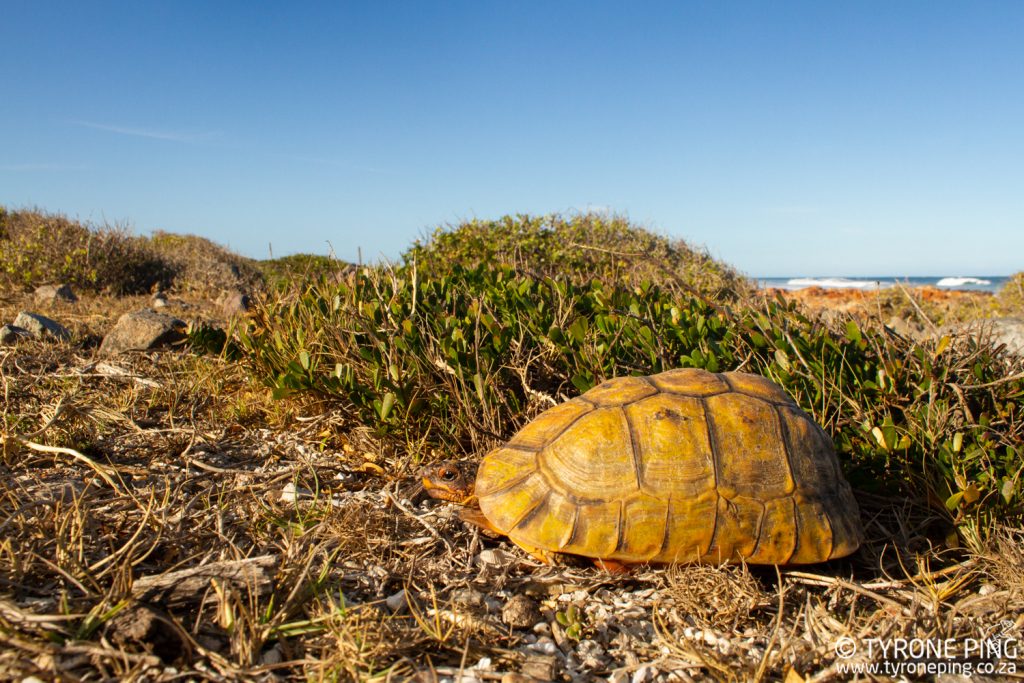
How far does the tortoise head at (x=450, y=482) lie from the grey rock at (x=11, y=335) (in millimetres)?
5075

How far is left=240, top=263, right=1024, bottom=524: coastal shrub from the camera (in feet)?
11.8

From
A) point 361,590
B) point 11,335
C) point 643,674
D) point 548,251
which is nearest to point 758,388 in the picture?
point 643,674

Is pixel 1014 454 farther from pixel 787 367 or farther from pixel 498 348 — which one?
pixel 498 348

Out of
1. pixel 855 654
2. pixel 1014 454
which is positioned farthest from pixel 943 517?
pixel 855 654

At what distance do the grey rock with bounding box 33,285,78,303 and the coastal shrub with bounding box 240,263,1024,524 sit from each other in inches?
259

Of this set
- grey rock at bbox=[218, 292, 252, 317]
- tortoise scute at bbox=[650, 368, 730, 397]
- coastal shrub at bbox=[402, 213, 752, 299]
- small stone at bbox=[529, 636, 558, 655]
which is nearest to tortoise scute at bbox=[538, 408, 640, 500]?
tortoise scute at bbox=[650, 368, 730, 397]

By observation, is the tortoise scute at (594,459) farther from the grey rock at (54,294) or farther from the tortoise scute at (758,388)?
the grey rock at (54,294)

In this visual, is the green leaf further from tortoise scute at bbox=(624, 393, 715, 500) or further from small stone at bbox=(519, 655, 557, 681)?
small stone at bbox=(519, 655, 557, 681)

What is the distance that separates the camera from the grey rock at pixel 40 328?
20.8 ft

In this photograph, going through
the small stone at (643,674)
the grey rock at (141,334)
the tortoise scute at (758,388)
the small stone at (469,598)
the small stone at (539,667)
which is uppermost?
the grey rock at (141,334)

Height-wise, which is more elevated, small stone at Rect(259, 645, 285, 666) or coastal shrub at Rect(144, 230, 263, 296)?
coastal shrub at Rect(144, 230, 263, 296)

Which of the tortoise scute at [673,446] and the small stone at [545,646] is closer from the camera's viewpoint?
the small stone at [545,646]

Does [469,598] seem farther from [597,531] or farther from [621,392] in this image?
[621,392]

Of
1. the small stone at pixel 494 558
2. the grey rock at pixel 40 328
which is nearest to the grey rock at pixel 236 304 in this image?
the grey rock at pixel 40 328
